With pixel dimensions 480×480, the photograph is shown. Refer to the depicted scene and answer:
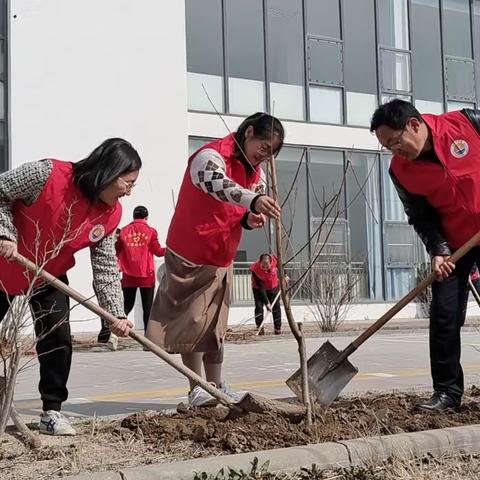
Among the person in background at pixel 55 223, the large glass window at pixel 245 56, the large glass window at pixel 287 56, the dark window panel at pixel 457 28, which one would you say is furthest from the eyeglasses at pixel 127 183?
the dark window panel at pixel 457 28

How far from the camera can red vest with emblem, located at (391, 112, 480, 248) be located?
449 cm

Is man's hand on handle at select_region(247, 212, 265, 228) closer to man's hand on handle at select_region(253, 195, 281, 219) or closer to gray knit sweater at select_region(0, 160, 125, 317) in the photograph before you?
man's hand on handle at select_region(253, 195, 281, 219)

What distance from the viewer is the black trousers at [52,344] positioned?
432 cm

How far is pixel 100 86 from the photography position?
15031 mm

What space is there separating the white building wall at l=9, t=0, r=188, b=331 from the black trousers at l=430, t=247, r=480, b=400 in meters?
9.76

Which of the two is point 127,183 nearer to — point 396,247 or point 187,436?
point 187,436

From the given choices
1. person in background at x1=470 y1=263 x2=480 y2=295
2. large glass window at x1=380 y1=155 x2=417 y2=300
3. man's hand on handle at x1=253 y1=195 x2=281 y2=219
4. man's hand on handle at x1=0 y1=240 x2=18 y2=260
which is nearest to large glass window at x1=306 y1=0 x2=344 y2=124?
large glass window at x1=380 y1=155 x2=417 y2=300

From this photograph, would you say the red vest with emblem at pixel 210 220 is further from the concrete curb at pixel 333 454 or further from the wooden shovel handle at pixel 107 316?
the concrete curb at pixel 333 454

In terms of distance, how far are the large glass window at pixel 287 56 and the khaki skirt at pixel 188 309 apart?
12.5 metres

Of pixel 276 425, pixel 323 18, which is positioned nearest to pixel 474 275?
pixel 276 425

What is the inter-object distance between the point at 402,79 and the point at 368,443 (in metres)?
16.3

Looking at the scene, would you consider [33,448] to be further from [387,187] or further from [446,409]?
[387,187]

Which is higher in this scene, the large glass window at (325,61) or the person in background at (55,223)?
the large glass window at (325,61)

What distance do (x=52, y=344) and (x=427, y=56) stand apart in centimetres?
1654
